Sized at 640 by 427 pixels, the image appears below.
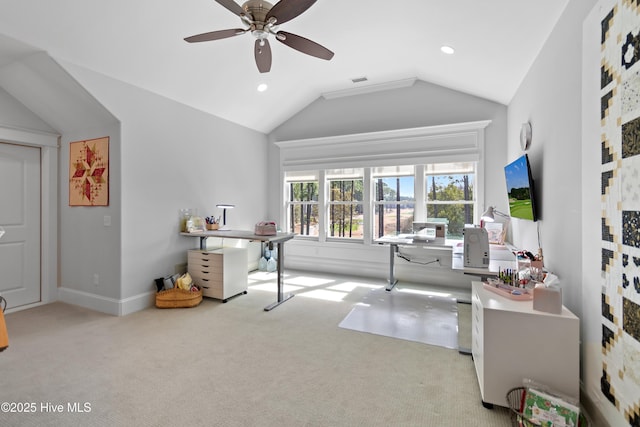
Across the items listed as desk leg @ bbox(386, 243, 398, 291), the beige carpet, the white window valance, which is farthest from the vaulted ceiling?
the beige carpet

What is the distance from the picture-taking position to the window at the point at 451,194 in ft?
14.8

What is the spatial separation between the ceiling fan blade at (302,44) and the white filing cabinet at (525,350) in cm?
227

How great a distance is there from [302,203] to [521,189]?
12.1 ft

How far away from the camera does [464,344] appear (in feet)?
8.60

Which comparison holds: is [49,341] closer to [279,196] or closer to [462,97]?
[279,196]

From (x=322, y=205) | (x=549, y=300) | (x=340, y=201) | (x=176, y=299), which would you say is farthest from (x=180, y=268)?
(x=549, y=300)

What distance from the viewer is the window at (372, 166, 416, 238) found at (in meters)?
4.88

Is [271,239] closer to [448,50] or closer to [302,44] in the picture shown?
[302,44]

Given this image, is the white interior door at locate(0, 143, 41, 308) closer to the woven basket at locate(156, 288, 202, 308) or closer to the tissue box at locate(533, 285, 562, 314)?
the woven basket at locate(156, 288, 202, 308)

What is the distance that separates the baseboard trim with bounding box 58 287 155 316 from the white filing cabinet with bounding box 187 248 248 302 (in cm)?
58

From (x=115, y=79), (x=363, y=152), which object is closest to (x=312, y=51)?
(x=115, y=79)

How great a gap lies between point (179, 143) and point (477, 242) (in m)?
3.78

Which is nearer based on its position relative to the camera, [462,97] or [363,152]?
[462,97]

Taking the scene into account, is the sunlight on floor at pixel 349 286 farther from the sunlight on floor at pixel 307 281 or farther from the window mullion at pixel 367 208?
the window mullion at pixel 367 208
